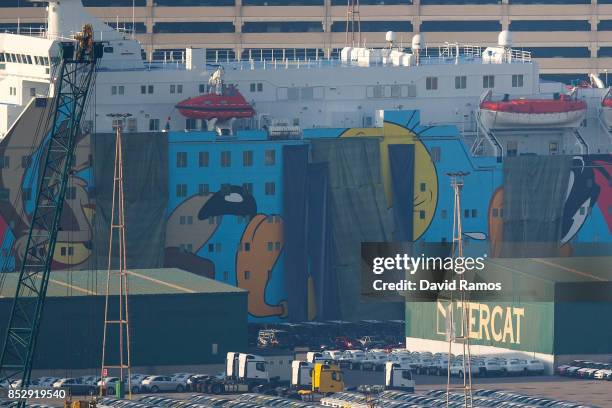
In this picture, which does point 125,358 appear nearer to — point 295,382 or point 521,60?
point 295,382

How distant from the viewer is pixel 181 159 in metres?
169

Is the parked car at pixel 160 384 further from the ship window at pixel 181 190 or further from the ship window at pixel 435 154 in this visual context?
the ship window at pixel 435 154

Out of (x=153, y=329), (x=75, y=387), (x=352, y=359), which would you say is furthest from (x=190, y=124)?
(x=75, y=387)

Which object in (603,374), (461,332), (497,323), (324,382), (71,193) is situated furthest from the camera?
(71,193)

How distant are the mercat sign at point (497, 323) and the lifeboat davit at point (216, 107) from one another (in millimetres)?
19049

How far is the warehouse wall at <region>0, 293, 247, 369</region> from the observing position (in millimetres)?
147375

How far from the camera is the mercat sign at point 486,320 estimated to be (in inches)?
6009

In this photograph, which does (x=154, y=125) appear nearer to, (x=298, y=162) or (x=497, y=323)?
(x=298, y=162)

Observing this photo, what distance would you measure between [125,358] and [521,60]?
44.0m

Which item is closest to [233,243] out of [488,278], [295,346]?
[295,346]

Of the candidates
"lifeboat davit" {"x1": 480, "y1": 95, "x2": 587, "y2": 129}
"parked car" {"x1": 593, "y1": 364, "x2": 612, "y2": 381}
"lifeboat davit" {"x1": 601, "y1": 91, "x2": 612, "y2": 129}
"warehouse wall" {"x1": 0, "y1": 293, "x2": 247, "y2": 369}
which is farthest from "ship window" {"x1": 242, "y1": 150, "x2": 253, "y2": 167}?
"parked car" {"x1": 593, "y1": 364, "x2": 612, "y2": 381}

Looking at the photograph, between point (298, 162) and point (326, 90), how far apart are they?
250 inches

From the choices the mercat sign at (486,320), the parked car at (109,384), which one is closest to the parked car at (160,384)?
the parked car at (109,384)
